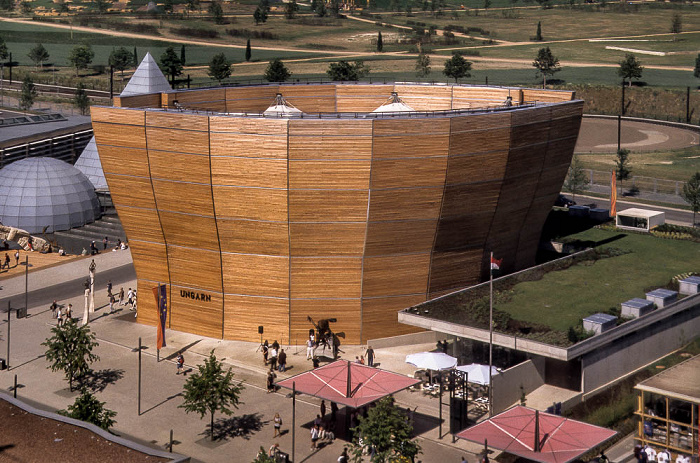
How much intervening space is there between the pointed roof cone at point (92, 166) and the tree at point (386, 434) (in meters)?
65.2

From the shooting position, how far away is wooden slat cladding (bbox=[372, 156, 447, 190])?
188 ft

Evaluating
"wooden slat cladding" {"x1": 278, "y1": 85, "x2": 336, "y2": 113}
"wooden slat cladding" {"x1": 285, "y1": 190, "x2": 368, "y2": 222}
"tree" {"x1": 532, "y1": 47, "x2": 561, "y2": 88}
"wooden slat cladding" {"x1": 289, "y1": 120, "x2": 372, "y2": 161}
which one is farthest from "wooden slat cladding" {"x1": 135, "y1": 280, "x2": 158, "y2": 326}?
"tree" {"x1": 532, "y1": 47, "x2": 561, "y2": 88}

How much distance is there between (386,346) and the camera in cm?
6153

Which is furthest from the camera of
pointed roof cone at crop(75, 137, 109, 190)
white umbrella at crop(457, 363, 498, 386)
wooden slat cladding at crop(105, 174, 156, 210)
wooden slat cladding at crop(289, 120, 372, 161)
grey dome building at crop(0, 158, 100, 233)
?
pointed roof cone at crop(75, 137, 109, 190)

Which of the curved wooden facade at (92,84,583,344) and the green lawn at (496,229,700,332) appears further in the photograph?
the green lawn at (496,229,700,332)

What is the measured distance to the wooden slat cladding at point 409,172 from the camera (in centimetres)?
5719

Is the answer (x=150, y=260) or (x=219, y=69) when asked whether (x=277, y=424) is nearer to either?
(x=150, y=260)

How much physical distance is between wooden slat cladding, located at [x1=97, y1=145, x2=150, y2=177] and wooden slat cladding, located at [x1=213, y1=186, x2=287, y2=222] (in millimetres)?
5619

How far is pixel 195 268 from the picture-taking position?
2447 inches

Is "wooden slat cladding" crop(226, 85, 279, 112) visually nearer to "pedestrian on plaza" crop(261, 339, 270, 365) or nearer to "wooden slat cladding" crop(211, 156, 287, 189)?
"wooden slat cladding" crop(211, 156, 287, 189)

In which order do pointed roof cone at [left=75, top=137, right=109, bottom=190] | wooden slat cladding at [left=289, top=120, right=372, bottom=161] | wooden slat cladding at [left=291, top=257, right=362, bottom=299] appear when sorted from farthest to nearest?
pointed roof cone at [left=75, top=137, right=109, bottom=190], wooden slat cladding at [left=291, top=257, right=362, bottom=299], wooden slat cladding at [left=289, top=120, right=372, bottom=161]

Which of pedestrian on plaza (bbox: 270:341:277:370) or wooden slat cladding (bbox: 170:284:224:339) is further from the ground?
wooden slat cladding (bbox: 170:284:224:339)

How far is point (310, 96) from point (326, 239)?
28.3 metres

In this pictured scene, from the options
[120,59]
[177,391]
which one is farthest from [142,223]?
[120,59]
